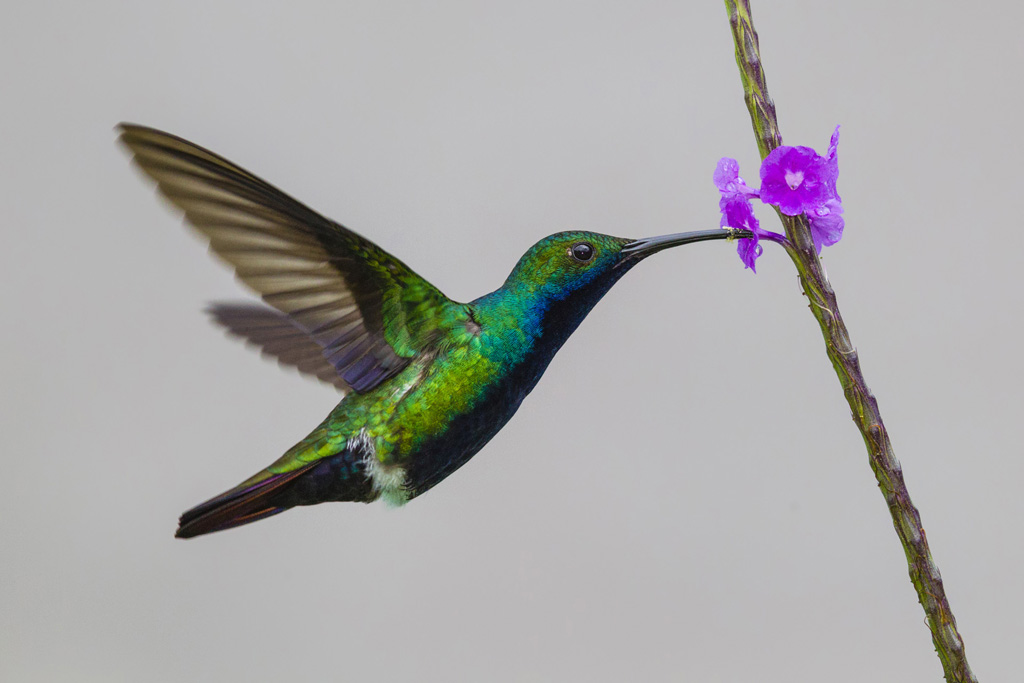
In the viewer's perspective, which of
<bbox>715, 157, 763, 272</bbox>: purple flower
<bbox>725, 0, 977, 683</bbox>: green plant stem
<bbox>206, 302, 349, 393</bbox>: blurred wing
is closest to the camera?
<bbox>725, 0, 977, 683</bbox>: green plant stem

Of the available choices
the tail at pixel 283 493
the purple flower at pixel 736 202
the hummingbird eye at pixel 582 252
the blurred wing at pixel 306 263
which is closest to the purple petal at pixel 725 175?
the purple flower at pixel 736 202

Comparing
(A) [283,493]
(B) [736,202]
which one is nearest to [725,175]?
(B) [736,202]

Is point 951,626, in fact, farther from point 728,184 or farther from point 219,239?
point 219,239

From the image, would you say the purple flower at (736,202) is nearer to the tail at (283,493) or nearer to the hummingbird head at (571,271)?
the hummingbird head at (571,271)

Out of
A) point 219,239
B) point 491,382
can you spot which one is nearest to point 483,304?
point 491,382

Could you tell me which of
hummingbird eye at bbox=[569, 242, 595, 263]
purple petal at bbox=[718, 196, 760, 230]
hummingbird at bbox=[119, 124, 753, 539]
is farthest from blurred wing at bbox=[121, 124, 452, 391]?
purple petal at bbox=[718, 196, 760, 230]

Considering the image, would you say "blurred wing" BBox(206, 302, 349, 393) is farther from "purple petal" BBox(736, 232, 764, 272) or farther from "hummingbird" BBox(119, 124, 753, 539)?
"purple petal" BBox(736, 232, 764, 272)
